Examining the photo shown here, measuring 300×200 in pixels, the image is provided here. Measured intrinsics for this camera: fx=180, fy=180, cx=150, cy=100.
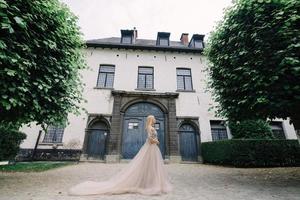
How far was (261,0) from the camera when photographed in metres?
5.25

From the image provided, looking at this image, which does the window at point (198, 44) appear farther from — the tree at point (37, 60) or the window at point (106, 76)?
the tree at point (37, 60)

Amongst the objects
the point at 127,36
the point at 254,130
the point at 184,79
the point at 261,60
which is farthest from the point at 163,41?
the point at 261,60

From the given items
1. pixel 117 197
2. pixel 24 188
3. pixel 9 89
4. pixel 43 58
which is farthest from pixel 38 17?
pixel 117 197

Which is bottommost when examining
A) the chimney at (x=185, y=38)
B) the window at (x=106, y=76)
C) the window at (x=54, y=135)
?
the window at (x=54, y=135)

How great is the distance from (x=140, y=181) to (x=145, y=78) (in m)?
11.5

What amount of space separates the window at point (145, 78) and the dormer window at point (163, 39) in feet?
9.70

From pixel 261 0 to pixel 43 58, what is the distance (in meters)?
6.57

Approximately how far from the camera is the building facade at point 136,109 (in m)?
12.8

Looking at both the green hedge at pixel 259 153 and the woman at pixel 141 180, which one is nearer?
the woman at pixel 141 180

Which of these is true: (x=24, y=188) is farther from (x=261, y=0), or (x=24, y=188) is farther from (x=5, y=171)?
(x=261, y=0)

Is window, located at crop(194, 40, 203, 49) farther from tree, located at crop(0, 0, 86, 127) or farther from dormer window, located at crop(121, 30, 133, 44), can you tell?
tree, located at crop(0, 0, 86, 127)

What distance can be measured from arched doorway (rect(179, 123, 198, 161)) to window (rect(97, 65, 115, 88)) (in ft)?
22.5

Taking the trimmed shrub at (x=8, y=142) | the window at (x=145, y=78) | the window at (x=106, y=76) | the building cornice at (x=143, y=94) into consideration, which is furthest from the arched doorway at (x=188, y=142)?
the trimmed shrub at (x=8, y=142)

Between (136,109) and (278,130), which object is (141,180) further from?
(278,130)
